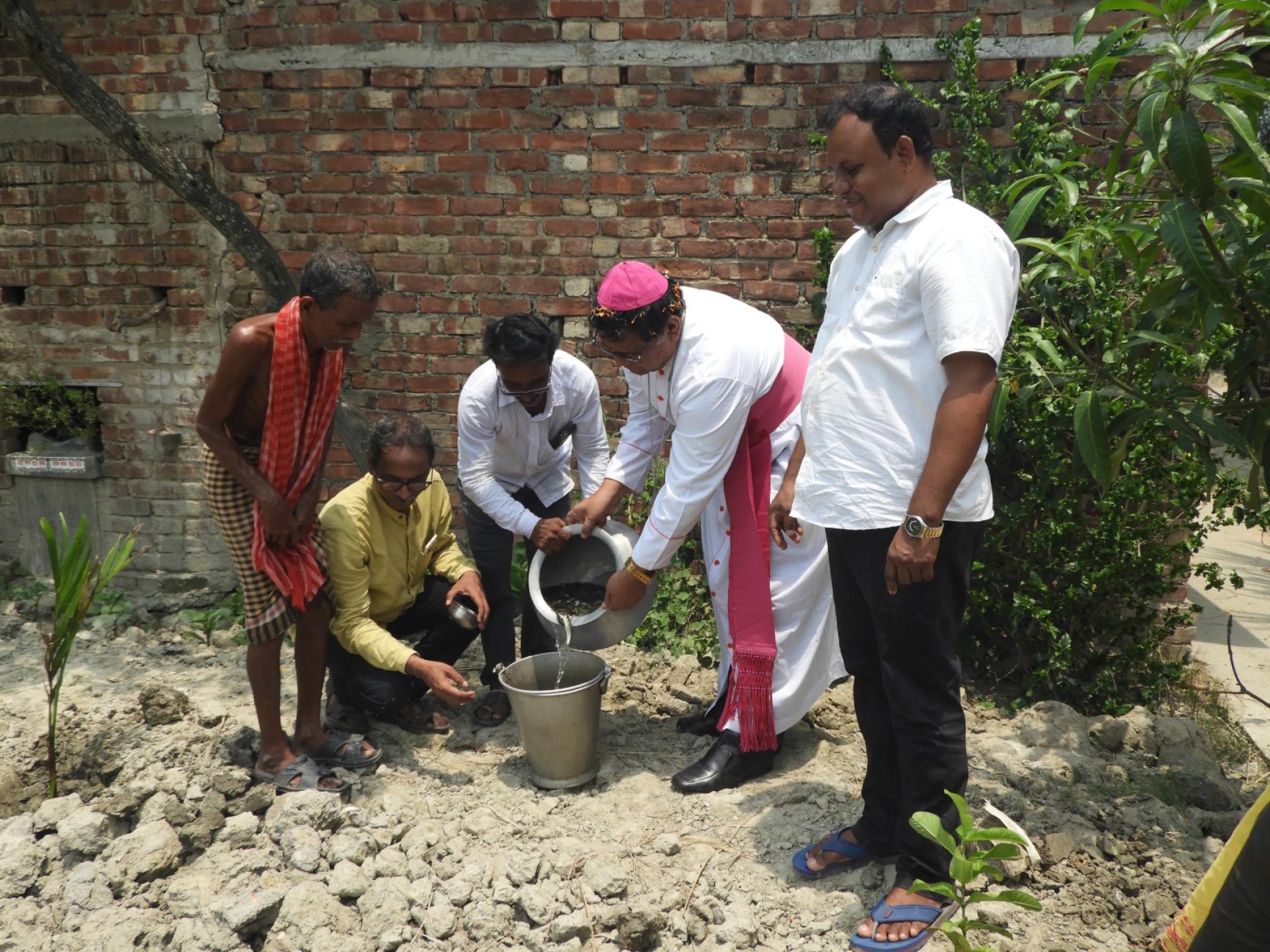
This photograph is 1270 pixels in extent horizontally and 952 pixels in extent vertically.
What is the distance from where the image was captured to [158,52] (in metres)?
4.94

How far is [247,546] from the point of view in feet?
11.0

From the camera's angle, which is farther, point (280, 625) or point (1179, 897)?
point (280, 625)

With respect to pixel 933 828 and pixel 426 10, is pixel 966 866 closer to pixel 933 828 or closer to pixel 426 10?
pixel 933 828

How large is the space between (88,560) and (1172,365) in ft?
11.7

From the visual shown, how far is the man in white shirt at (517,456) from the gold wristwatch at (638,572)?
38cm

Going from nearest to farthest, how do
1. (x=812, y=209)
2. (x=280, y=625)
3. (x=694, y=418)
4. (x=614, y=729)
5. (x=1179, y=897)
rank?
(x=1179, y=897) < (x=694, y=418) < (x=280, y=625) < (x=614, y=729) < (x=812, y=209)

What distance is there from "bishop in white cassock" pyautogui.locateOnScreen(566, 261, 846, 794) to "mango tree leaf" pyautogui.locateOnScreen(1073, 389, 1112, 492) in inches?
37.1

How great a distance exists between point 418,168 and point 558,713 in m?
2.80

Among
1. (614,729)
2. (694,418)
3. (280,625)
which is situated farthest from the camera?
(614,729)

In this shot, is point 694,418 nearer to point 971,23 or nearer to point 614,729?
point 614,729

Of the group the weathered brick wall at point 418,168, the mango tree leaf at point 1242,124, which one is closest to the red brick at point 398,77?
the weathered brick wall at point 418,168

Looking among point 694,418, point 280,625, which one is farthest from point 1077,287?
point 280,625

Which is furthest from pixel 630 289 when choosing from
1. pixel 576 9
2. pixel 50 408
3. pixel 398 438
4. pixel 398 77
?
pixel 50 408

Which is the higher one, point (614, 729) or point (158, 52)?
point (158, 52)
